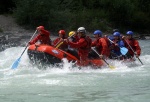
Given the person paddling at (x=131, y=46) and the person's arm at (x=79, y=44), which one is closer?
the person's arm at (x=79, y=44)

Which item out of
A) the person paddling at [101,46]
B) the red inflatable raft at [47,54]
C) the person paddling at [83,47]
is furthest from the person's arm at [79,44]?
the person paddling at [101,46]

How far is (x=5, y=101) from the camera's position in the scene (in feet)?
24.2

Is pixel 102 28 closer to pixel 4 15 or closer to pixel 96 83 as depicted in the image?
pixel 4 15

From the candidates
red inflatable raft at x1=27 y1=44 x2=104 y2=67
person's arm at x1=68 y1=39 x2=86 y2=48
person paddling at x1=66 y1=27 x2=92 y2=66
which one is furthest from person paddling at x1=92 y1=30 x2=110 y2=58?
red inflatable raft at x1=27 y1=44 x2=104 y2=67

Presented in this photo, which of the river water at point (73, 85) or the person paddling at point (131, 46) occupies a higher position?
the river water at point (73, 85)

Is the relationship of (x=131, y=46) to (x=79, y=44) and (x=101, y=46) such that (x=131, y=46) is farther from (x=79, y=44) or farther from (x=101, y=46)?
(x=79, y=44)

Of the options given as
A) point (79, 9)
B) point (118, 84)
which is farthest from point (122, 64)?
point (79, 9)

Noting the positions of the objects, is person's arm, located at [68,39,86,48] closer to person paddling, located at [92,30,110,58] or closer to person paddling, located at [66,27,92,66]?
person paddling, located at [66,27,92,66]

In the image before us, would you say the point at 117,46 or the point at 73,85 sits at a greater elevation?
the point at 73,85

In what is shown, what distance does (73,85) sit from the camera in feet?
28.9

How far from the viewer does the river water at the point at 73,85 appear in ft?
25.0

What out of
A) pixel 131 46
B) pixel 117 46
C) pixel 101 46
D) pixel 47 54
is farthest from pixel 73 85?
pixel 131 46

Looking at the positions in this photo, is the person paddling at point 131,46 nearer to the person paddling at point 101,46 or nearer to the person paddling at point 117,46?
the person paddling at point 117,46

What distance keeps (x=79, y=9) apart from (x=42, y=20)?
23.3 ft
